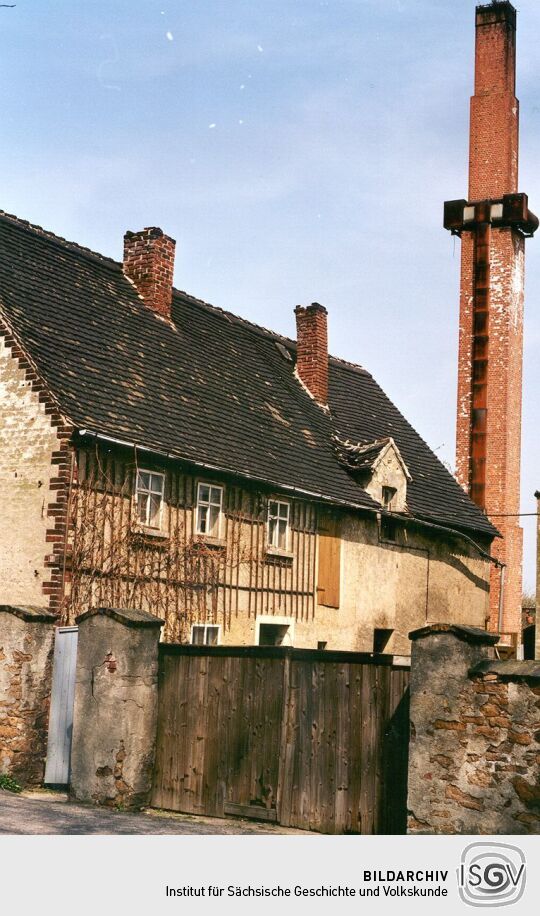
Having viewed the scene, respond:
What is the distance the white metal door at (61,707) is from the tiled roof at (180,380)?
12.6 ft

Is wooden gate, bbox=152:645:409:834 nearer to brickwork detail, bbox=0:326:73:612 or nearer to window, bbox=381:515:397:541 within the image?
brickwork detail, bbox=0:326:73:612

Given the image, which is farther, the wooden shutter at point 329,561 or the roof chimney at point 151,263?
the roof chimney at point 151,263

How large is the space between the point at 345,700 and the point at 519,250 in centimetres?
2569

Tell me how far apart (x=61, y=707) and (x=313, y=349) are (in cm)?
1606

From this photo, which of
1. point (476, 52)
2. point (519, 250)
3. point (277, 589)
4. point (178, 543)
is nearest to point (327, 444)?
point (277, 589)

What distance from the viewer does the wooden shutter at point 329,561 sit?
73.3 ft

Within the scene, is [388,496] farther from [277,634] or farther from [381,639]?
[277,634]

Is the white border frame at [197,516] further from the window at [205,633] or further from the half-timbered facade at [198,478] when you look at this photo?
the window at [205,633]

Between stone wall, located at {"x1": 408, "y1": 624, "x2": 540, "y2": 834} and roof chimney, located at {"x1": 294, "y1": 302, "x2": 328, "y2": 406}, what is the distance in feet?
58.2

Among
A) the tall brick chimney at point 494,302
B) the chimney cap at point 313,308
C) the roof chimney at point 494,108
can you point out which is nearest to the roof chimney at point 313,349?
the chimney cap at point 313,308

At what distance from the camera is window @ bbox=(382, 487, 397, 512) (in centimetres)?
2523
